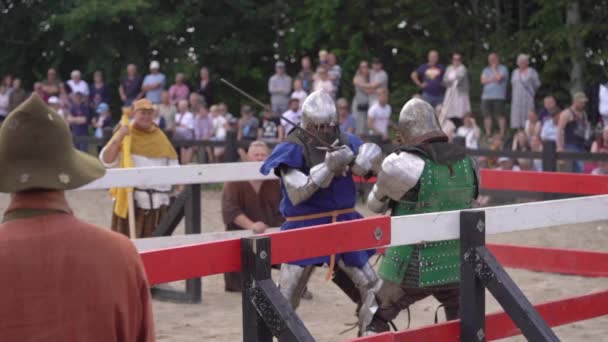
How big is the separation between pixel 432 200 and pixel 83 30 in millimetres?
18866

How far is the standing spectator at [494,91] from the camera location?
639 inches

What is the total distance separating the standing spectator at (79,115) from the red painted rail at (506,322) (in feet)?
45.9

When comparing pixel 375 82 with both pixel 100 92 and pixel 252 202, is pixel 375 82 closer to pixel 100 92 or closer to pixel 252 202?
pixel 100 92

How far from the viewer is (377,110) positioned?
635 inches

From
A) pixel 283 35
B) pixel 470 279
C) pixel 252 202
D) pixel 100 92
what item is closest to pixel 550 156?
pixel 252 202

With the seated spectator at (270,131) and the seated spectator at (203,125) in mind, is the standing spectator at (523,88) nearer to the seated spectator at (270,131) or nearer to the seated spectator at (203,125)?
the seated spectator at (270,131)

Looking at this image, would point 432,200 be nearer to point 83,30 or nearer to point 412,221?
point 412,221

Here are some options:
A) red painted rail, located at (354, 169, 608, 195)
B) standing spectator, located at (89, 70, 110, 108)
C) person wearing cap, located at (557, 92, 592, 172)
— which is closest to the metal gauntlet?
red painted rail, located at (354, 169, 608, 195)

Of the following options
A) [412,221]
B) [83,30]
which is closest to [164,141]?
[412,221]

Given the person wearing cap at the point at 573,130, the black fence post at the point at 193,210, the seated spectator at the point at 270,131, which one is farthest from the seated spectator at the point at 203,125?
the black fence post at the point at 193,210

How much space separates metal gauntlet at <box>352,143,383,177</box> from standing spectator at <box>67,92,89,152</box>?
13.0 m

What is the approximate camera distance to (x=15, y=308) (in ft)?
8.93

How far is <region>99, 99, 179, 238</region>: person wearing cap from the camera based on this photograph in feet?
29.0

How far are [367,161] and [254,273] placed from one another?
7.71ft
